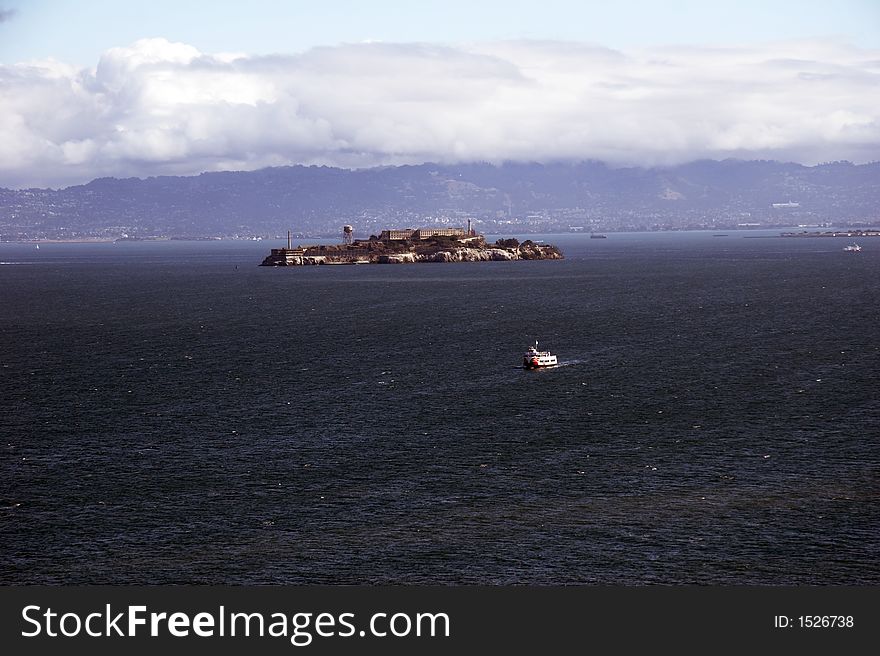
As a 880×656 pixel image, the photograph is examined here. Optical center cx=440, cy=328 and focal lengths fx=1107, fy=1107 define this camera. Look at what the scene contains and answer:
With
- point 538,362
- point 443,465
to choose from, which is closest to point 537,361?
point 538,362

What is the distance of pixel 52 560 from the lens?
65188 millimetres

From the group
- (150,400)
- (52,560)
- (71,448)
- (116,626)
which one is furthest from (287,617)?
(150,400)

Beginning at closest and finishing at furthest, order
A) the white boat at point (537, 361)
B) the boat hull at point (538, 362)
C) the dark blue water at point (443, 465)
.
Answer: the dark blue water at point (443, 465)
the boat hull at point (538, 362)
the white boat at point (537, 361)

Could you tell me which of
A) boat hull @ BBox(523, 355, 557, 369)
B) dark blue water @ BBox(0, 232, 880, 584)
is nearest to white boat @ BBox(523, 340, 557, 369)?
boat hull @ BBox(523, 355, 557, 369)

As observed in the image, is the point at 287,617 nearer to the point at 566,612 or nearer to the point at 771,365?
the point at 566,612

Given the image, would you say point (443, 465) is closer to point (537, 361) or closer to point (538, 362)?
point (537, 361)

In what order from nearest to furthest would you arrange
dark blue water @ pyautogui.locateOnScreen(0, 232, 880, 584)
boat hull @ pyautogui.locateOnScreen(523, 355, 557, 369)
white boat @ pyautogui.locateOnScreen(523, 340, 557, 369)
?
dark blue water @ pyautogui.locateOnScreen(0, 232, 880, 584) < boat hull @ pyautogui.locateOnScreen(523, 355, 557, 369) < white boat @ pyautogui.locateOnScreen(523, 340, 557, 369)

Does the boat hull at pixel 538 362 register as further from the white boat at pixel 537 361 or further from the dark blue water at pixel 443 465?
the dark blue water at pixel 443 465

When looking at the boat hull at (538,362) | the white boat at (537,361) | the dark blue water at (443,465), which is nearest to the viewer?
the dark blue water at (443,465)

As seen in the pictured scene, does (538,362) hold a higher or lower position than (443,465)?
higher

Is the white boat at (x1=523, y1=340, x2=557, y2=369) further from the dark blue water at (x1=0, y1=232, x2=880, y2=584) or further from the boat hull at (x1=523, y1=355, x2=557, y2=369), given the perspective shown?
the dark blue water at (x1=0, y1=232, x2=880, y2=584)

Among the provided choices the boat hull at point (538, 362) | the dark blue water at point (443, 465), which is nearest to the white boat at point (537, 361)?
the boat hull at point (538, 362)

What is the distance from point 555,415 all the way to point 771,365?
3966 cm

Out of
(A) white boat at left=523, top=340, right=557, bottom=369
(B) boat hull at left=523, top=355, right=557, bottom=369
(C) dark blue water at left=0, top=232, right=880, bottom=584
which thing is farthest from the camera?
(A) white boat at left=523, top=340, right=557, bottom=369
